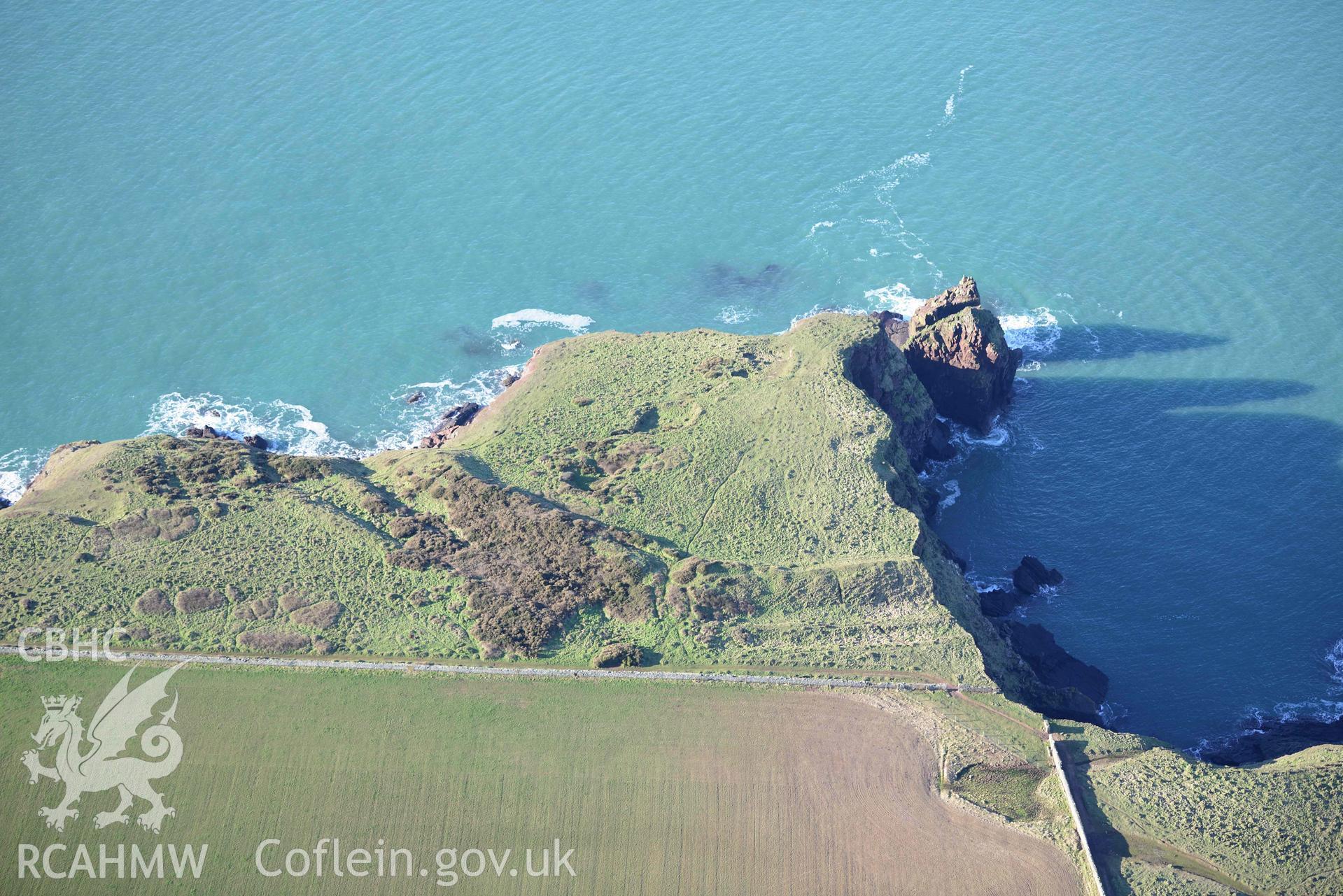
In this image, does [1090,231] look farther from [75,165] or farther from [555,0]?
[75,165]

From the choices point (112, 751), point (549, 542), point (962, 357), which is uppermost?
point (962, 357)

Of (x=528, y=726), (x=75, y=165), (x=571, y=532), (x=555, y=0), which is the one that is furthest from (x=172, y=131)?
(x=528, y=726)

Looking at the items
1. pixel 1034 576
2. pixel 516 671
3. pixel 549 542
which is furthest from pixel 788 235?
pixel 516 671

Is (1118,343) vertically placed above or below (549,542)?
above

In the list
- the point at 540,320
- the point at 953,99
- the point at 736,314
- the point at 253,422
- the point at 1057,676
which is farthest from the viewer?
the point at 953,99

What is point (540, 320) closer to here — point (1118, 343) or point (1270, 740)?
point (1118, 343)

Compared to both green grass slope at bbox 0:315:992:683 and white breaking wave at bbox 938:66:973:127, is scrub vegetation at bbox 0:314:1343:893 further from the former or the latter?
white breaking wave at bbox 938:66:973:127

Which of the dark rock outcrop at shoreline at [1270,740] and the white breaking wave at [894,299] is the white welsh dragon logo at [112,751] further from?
the white breaking wave at [894,299]
